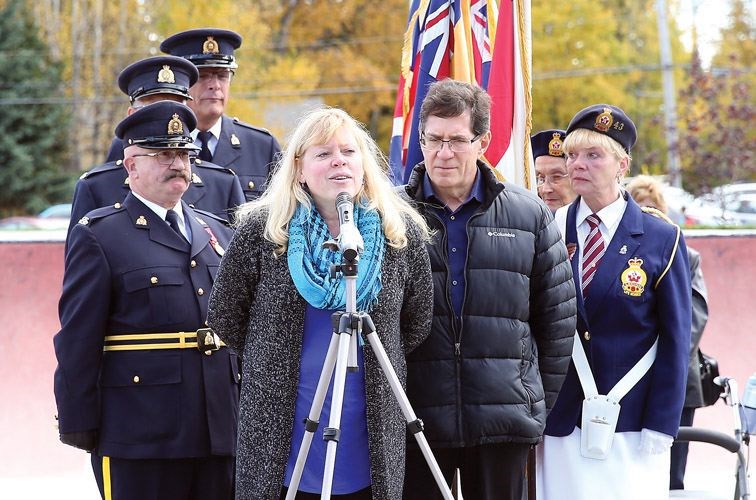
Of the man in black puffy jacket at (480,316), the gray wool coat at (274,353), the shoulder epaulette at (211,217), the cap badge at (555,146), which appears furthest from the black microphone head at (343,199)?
the cap badge at (555,146)

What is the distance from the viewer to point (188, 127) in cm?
468

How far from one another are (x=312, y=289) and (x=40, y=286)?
502cm

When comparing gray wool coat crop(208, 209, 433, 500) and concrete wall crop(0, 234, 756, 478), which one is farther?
concrete wall crop(0, 234, 756, 478)

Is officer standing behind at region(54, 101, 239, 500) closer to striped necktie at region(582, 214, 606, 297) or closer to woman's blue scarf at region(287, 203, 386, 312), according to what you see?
woman's blue scarf at region(287, 203, 386, 312)

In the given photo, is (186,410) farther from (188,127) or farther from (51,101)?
(51,101)

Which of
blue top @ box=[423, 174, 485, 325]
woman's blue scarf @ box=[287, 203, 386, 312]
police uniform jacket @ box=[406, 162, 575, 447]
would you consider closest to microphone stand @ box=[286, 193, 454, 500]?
woman's blue scarf @ box=[287, 203, 386, 312]

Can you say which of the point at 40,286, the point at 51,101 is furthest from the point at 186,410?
the point at 51,101

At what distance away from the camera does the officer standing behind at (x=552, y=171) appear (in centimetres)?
623

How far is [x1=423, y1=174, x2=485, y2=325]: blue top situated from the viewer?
13.7 feet

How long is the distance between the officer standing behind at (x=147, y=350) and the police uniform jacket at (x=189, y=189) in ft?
1.68

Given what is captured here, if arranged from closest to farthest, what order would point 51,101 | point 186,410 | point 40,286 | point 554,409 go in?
point 186,410 → point 554,409 → point 40,286 → point 51,101

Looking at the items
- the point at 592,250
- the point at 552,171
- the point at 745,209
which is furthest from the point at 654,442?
the point at 745,209

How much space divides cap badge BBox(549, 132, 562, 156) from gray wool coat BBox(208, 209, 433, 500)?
254 cm

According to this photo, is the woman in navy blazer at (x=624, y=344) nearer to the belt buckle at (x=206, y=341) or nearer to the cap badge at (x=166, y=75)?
the belt buckle at (x=206, y=341)
